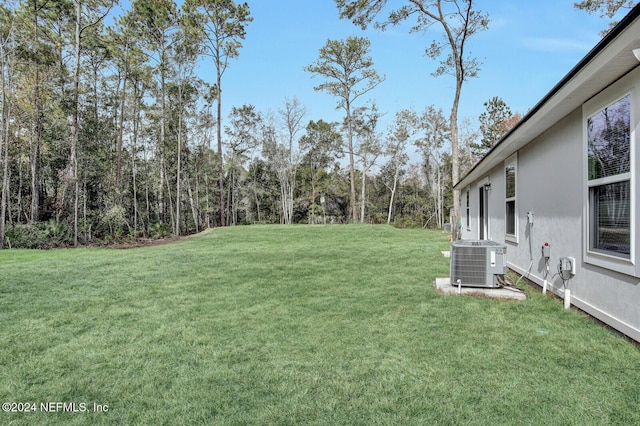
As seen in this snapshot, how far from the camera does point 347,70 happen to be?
24.7 m

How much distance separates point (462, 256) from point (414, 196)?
1123 inches

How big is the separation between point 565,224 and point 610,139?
4.13ft

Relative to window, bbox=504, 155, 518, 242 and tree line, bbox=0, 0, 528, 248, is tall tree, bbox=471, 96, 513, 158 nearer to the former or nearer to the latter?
tree line, bbox=0, 0, 528, 248

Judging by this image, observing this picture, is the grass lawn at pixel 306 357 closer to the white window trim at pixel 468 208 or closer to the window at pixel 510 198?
the window at pixel 510 198

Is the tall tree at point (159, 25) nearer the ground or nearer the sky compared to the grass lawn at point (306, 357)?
nearer the sky

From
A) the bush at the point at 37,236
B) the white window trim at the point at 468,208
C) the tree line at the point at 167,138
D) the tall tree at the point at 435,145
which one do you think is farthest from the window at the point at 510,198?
the tall tree at the point at 435,145

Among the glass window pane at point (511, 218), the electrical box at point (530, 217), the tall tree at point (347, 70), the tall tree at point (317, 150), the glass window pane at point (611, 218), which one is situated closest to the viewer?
the glass window pane at point (611, 218)

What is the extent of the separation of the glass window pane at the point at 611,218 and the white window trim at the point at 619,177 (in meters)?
0.05

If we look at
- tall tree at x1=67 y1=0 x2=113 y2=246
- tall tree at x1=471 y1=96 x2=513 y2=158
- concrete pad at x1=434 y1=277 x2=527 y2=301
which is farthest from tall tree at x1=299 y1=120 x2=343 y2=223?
concrete pad at x1=434 y1=277 x2=527 y2=301

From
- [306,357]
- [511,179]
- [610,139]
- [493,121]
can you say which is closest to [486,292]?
[610,139]

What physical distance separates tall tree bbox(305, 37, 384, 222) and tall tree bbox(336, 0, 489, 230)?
33.9 feet

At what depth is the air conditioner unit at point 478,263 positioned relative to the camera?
433 cm

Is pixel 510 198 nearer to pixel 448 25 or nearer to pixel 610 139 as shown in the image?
pixel 610 139

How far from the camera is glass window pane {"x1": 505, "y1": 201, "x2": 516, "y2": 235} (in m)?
6.30
